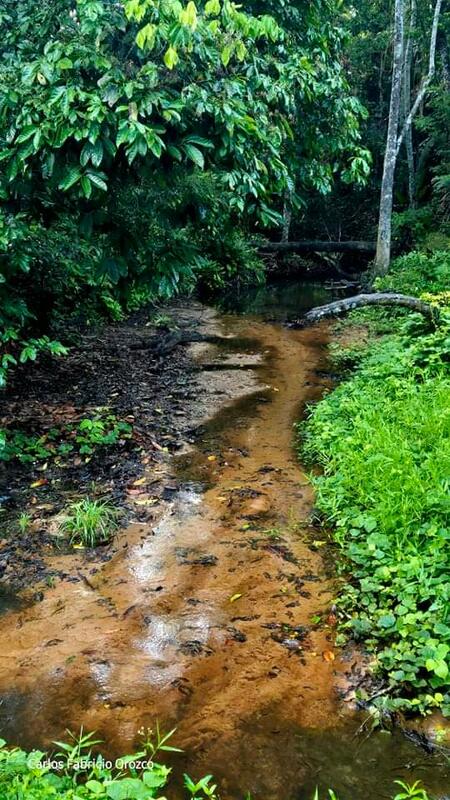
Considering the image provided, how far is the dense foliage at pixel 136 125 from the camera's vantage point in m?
3.40

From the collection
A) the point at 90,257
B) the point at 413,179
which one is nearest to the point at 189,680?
the point at 90,257

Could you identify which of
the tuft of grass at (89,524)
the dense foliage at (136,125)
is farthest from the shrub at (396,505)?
the dense foliage at (136,125)

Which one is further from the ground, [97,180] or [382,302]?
[97,180]

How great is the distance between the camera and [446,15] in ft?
45.4

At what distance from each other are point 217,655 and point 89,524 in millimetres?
1573

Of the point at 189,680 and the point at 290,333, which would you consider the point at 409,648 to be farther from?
the point at 290,333

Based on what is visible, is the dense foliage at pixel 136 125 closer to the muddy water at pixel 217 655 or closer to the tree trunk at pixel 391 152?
the muddy water at pixel 217 655

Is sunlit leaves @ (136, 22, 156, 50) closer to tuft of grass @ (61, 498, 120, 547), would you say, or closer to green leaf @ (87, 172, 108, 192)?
green leaf @ (87, 172, 108, 192)

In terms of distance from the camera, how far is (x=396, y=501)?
3.97 metres

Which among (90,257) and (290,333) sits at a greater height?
(90,257)

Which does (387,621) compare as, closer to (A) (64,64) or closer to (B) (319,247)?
(A) (64,64)

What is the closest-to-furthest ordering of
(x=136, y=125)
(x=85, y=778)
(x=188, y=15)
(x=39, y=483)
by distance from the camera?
1. (x=85, y=778)
2. (x=188, y=15)
3. (x=136, y=125)
4. (x=39, y=483)

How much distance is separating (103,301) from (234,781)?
328 inches

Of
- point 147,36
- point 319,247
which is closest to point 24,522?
point 147,36
